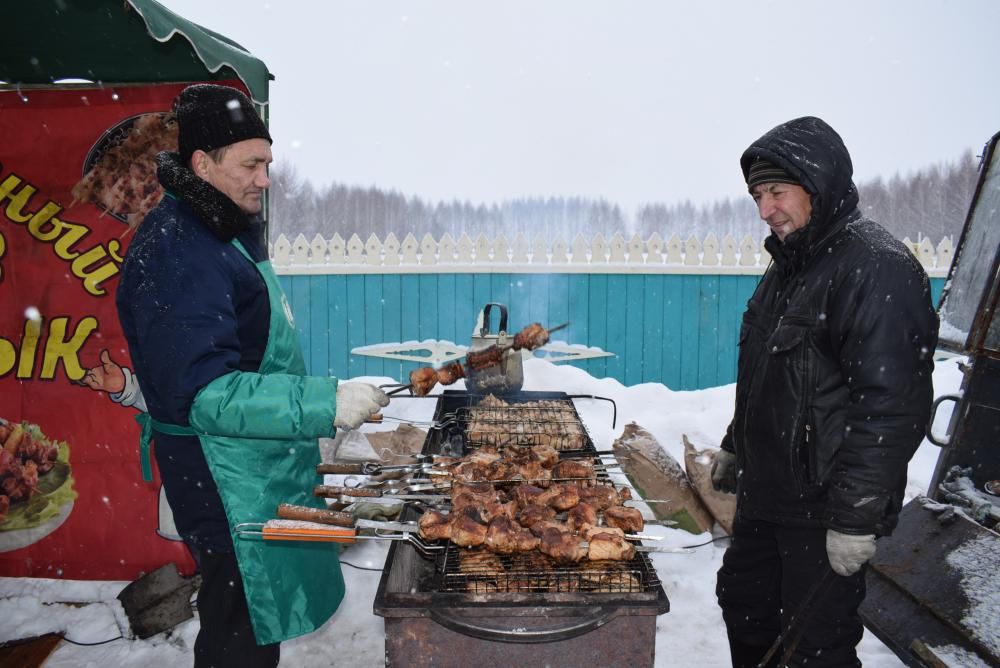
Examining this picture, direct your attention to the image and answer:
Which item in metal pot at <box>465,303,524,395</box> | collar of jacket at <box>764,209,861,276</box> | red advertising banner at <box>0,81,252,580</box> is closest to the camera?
collar of jacket at <box>764,209,861,276</box>

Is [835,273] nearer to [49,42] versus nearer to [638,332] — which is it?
[49,42]

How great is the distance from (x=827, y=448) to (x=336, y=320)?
25.8ft

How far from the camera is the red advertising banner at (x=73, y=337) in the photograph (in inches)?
177

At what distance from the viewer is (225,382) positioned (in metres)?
2.29

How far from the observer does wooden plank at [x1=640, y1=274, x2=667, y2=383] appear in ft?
31.4

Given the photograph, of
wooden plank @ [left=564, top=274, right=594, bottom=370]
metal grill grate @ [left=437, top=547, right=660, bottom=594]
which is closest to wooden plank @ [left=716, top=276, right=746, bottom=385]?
wooden plank @ [left=564, top=274, right=594, bottom=370]

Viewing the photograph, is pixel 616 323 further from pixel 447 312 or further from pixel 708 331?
pixel 447 312

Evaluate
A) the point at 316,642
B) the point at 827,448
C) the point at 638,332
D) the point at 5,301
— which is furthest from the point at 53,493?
the point at 638,332

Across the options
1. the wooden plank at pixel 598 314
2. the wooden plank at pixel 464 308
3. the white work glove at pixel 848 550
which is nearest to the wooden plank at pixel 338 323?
the wooden plank at pixel 464 308

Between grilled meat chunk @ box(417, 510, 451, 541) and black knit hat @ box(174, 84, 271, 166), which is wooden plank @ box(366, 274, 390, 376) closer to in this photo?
black knit hat @ box(174, 84, 271, 166)

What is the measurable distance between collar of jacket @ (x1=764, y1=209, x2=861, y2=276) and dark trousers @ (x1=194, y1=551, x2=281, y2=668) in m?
2.97

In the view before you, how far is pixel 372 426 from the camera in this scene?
7.87 meters

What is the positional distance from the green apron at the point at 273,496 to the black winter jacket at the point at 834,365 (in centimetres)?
210

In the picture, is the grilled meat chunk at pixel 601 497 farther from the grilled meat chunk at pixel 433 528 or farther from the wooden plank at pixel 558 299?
the wooden plank at pixel 558 299
